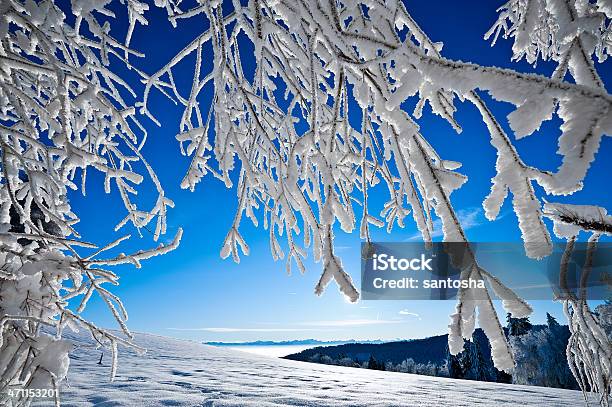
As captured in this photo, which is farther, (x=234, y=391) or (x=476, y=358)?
(x=476, y=358)

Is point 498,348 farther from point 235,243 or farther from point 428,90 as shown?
point 235,243

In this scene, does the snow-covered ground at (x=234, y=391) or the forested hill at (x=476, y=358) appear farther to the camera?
the forested hill at (x=476, y=358)

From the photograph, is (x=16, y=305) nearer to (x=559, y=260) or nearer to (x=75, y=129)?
(x=75, y=129)

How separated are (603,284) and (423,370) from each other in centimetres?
2223

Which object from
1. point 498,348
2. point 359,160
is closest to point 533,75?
point 498,348

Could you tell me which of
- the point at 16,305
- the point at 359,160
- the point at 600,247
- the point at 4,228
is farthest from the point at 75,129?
the point at 600,247

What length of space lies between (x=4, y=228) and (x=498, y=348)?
1.91 meters

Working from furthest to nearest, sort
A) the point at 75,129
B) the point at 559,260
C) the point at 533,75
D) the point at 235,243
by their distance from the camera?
1. the point at 75,129
2. the point at 235,243
3. the point at 559,260
4. the point at 533,75

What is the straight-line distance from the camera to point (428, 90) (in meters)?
0.81

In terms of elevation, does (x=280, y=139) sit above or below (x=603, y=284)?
above

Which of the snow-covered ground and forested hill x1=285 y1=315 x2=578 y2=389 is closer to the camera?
the snow-covered ground

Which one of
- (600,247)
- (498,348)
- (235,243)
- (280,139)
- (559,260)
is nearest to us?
(498,348)

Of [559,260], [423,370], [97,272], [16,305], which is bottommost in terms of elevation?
[423,370]

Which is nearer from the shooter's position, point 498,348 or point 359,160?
point 498,348
